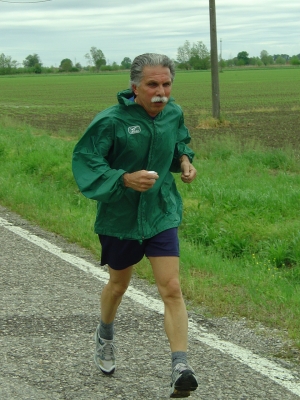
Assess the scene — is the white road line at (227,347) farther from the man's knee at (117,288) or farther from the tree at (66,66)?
the tree at (66,66)

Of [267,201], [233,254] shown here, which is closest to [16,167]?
[267,201]

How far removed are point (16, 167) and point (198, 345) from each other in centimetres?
921

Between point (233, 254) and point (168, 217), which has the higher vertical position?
point (168, 217)

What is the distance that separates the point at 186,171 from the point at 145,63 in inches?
24.2

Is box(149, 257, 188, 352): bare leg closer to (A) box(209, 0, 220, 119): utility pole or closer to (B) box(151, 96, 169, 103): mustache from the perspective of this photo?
(B) box(151, 96, 169, 103): mustache

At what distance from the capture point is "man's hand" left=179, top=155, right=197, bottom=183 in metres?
3.99

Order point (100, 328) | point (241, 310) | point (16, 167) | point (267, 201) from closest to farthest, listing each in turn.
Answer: point (100, 328)
point (241, 310)
point (267, 201)
point (16, 167)

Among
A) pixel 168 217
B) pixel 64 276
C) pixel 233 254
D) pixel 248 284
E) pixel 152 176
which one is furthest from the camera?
pixel 233 254

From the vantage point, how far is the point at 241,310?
5.25m

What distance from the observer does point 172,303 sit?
3820mm

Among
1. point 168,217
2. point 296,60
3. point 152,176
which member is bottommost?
point 296,60

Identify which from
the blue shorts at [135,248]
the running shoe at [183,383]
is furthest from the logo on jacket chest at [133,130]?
the running shoe at [183,383]

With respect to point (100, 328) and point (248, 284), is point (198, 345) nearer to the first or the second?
point (100, 328)

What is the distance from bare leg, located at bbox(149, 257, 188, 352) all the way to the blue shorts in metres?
0.06
